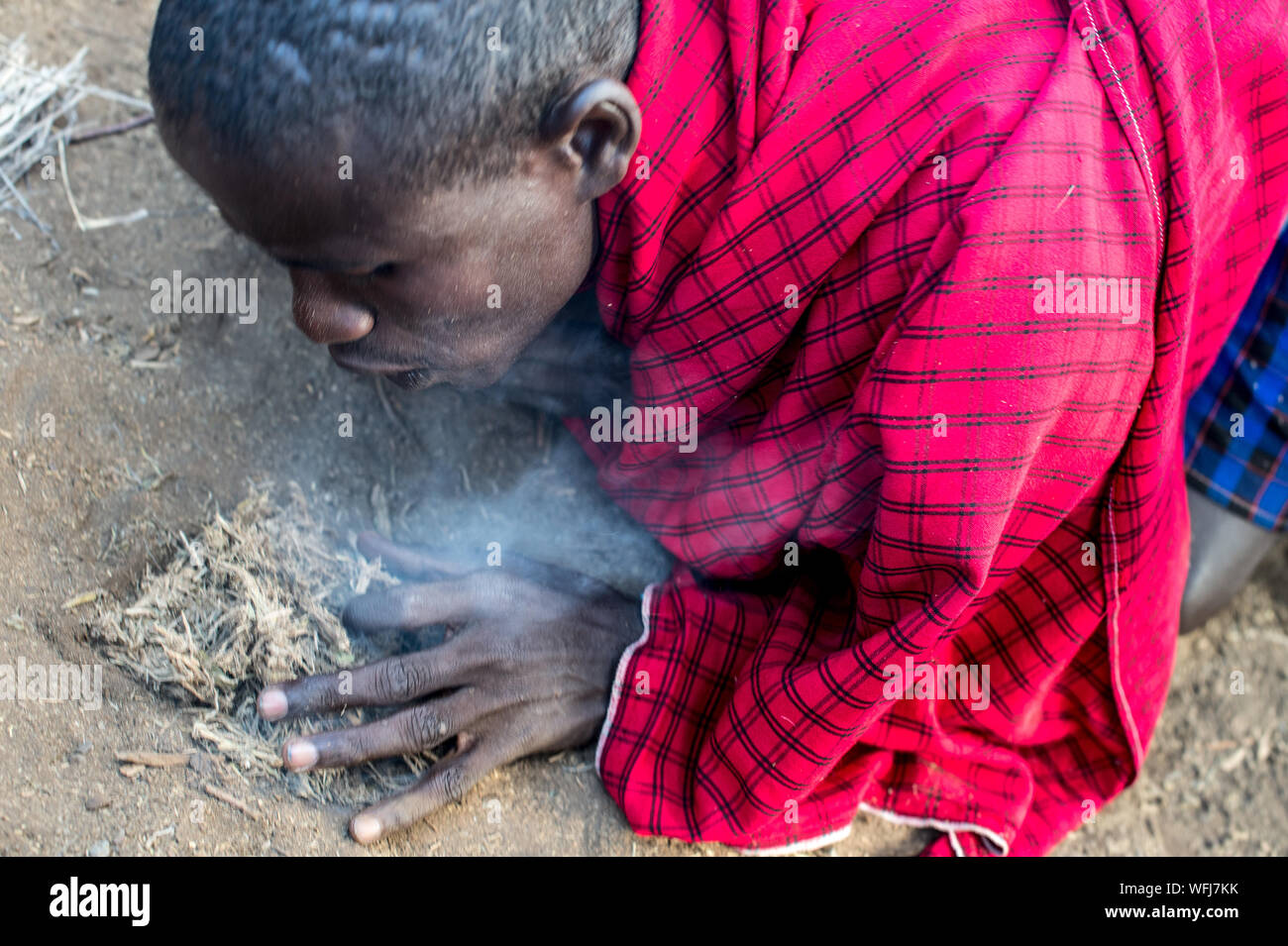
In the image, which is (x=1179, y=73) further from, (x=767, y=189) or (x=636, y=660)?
(x=636, y=660)

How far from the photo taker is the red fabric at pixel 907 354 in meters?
1.32

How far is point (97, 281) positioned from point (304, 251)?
76 centimetres

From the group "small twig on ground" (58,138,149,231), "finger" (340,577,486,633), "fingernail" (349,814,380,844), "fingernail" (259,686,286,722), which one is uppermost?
"small twig on ground" (58,138,149,231)

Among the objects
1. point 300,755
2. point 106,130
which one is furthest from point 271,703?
point 106,130

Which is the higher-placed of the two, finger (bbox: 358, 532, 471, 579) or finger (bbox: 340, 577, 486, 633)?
finger (bbox: 358, 532, 471, 579)

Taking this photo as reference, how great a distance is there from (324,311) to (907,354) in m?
0.75

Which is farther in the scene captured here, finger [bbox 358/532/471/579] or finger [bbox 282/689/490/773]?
finger [bbox 358/532/471/579]

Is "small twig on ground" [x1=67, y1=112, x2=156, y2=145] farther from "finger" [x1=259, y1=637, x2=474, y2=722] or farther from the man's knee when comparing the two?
the man's knee

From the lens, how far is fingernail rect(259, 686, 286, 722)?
4.71ft

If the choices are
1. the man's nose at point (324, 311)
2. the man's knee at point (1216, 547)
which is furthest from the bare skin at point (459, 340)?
the man's knee at point (1216, 547)

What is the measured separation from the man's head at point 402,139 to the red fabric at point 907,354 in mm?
112

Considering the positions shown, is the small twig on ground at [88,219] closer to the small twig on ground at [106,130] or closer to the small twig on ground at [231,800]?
the small twig on ground at [106,130]

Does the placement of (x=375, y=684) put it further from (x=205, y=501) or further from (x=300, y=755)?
(x=205, y=501)

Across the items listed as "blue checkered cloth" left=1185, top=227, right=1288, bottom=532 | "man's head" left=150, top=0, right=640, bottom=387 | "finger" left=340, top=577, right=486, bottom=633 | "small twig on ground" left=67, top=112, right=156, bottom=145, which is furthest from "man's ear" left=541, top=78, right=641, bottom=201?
"blue checkered cloth" left=1185, top=227, right=1288, bottom=532
